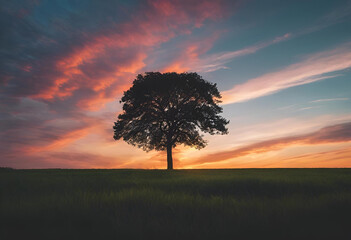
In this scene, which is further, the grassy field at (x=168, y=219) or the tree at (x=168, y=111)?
the tree at (x=168, y=111)

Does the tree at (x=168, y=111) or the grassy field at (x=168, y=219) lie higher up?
the tree at (x=168, y=111)

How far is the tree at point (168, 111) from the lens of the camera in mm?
29781

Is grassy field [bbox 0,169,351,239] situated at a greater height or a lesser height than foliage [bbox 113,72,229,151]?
lesser

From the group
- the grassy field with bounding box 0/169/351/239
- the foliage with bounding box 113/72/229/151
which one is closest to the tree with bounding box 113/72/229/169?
the foliage with bounding box 113/72/229/151

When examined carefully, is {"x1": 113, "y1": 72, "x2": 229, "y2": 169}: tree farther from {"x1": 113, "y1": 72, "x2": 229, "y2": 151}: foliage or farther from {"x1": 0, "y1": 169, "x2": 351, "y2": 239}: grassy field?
{"x1": 0, "y1": 169, "x2": 351, "y2": 239}: grassy field

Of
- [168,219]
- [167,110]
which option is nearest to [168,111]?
[167,110]

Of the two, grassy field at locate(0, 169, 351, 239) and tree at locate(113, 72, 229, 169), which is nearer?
grassy field at locate(0, 169, 351, 239)

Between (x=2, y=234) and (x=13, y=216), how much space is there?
3.32 feet

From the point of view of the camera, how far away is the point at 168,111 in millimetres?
30734

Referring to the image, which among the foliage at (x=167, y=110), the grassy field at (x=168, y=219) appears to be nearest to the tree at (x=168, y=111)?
the foliage at (x=167, y=110)

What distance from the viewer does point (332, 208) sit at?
5164 mm

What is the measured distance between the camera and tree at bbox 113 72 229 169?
29781 mm

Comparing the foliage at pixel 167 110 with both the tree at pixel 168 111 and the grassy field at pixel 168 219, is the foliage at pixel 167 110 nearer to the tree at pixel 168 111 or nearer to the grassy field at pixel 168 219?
the tree at pixel 168 111

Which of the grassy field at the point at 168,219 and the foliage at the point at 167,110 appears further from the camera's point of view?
the foliage at the point at 167,110
